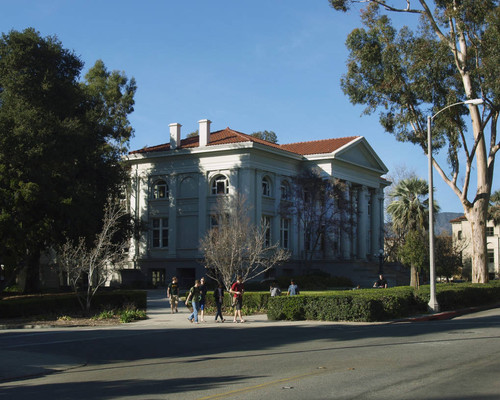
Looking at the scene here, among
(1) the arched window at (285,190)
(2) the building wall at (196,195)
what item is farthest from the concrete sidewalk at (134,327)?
(1) the arched window at (285,190)

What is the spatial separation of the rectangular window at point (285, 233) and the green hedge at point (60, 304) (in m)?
24.3

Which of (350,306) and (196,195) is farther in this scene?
(196,195)

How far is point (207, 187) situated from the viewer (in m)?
48.9

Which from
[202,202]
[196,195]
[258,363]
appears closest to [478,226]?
[258,363]

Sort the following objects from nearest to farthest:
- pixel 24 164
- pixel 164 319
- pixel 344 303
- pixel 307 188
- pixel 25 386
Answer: pixel 25 386
pixel 344 303
pixel 164 319
pixel 24 164
pixel 307 188

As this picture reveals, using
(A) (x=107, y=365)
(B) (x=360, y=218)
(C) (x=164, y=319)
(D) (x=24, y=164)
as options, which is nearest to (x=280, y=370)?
(A) (x=107, y=365)

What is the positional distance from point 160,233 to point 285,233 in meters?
10.6

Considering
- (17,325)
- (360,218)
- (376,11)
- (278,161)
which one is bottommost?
(17,325)

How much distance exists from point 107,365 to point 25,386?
2434 mm

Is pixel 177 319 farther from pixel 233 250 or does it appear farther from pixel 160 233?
pixel 160 233

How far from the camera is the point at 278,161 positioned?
49688 mm

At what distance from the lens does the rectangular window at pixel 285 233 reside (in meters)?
50.9

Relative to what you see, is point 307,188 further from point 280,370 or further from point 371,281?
point 280,370

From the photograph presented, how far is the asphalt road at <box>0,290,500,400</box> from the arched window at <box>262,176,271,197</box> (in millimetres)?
29954
